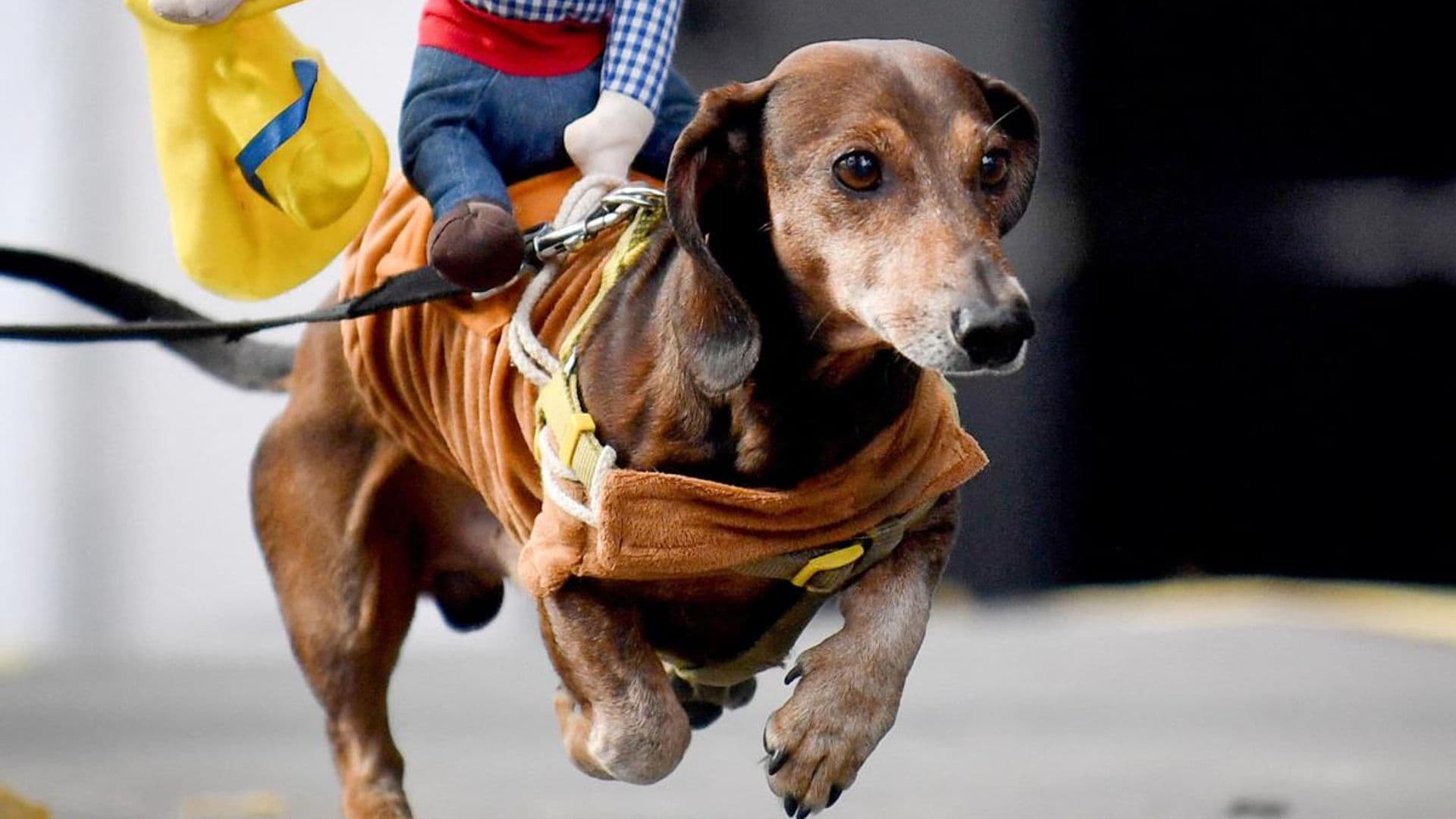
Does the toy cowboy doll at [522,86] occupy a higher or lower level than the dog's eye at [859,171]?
lower

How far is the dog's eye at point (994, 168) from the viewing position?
6.16 ft

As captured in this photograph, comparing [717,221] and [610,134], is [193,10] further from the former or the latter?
[717,221]

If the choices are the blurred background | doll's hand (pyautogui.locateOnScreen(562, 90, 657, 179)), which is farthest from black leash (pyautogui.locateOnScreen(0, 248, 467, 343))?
the blurred background

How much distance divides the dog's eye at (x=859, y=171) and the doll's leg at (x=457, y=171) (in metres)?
0.46

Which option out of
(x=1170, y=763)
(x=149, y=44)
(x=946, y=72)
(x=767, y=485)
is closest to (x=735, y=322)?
(x=767, y=485)

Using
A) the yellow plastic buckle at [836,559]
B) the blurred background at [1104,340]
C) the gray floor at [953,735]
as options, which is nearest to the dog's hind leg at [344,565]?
the gray floor at [953,735]

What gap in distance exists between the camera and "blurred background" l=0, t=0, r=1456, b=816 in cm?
596

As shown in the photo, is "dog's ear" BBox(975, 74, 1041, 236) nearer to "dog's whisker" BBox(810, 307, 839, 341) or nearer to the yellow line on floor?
"dog's whisker" BBox(810, 307, 839, 341)

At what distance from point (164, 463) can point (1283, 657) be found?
3.58 metres

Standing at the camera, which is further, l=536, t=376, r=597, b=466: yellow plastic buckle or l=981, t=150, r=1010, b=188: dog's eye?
→ l=536, t=376, r=597, b=466: yellow plastic buckle

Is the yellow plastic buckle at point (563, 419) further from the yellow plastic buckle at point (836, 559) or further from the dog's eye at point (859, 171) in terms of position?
the dog's eye at point (859, 171)

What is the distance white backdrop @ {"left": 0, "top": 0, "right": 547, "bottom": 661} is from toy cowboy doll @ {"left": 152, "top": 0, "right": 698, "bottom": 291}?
364cm

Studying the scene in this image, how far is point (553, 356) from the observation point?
2.17 meters

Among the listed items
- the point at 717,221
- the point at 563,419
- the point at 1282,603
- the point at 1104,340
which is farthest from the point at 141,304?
the point at 1282,603
